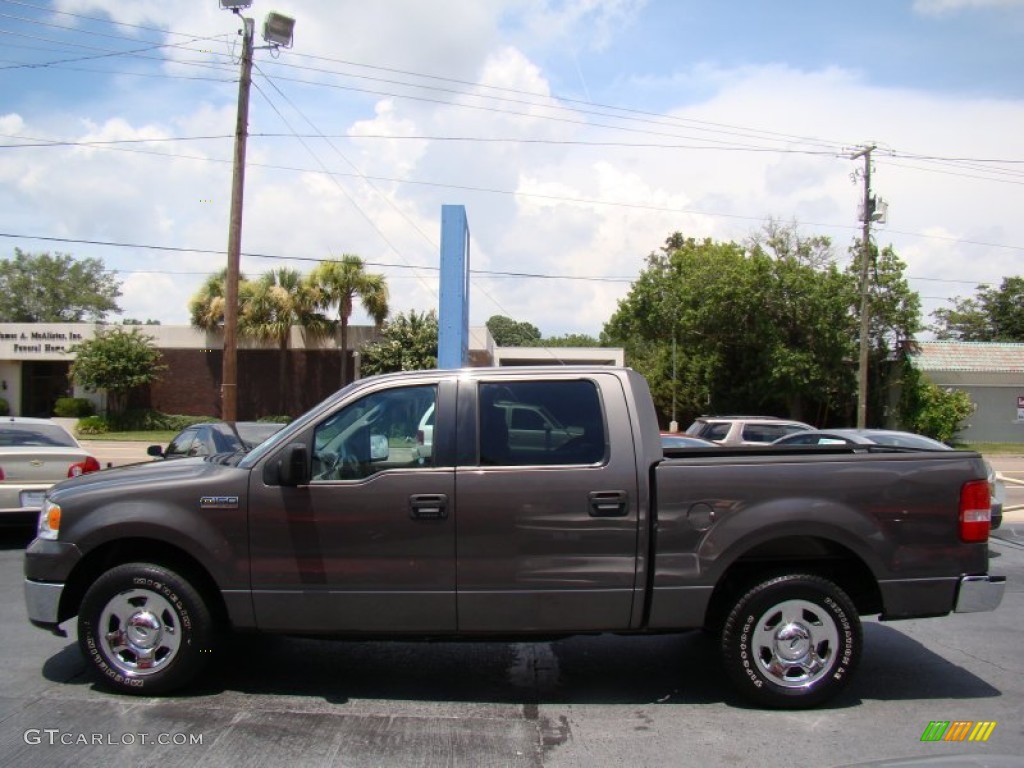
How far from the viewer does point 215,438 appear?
10625 mm

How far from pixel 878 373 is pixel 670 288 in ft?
30.9

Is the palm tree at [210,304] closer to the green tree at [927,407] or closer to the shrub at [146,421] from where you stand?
the shrub at [146,421]

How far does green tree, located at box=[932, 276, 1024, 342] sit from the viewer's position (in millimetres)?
63094

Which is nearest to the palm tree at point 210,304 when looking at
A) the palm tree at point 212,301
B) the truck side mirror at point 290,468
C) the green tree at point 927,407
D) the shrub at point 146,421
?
the palm tree at point 212,301

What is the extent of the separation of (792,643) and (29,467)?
8436 mm

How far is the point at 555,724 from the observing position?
4613 millimetres

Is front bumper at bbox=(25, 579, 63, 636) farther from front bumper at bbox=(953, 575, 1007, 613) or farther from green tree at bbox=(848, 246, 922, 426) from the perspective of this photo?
green tree at bbox=(848, 246, 922, 426)

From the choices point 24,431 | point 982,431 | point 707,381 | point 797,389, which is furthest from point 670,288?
point 24,431

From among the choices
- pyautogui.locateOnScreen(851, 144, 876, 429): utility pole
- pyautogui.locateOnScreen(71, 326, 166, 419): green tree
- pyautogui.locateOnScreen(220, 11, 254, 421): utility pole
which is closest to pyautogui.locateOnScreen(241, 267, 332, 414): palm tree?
pyautogui.locateOnScreen(71, 326, 166, 419): green tree

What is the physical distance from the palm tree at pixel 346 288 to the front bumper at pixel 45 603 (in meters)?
29.2

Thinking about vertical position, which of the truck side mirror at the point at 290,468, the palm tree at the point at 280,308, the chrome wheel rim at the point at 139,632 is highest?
the palm tree at the point at 280,308

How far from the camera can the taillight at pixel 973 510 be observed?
190 inches

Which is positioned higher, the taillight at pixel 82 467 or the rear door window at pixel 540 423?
the rear door window at pixel 540 423

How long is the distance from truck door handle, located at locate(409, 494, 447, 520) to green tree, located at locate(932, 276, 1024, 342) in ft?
223
